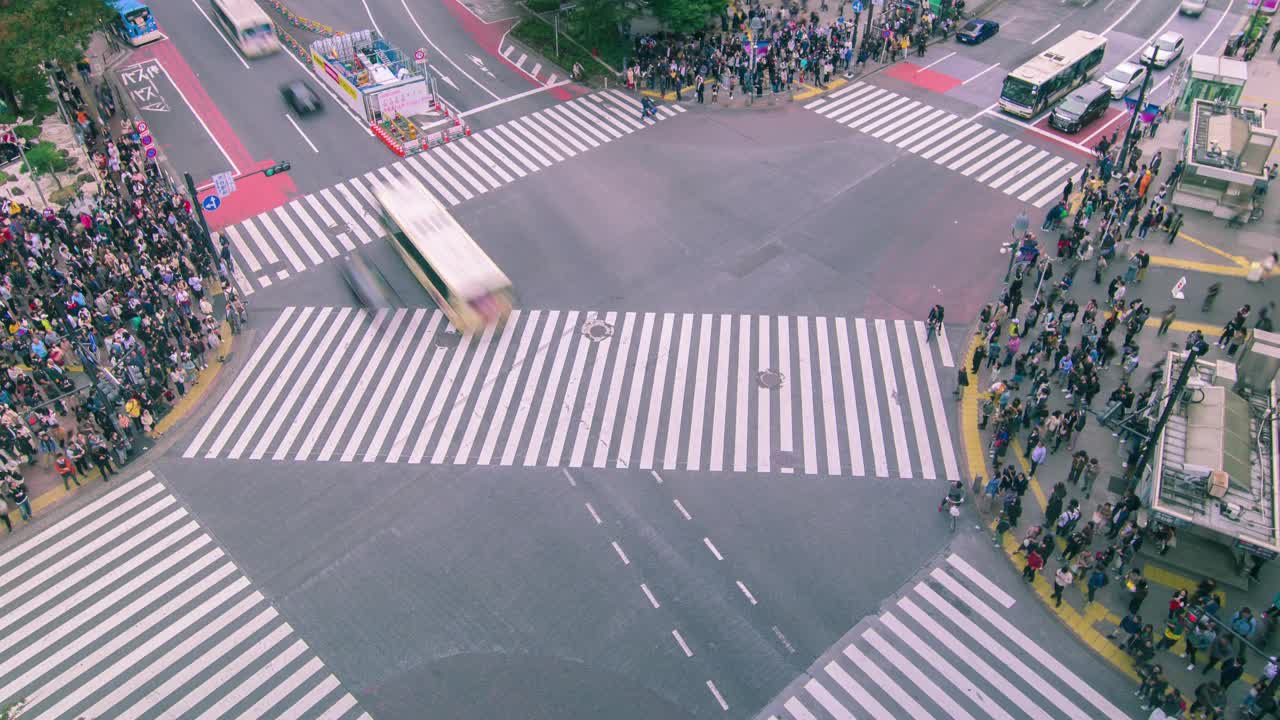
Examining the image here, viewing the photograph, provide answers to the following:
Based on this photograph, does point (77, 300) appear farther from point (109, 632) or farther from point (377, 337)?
point (109, 632)

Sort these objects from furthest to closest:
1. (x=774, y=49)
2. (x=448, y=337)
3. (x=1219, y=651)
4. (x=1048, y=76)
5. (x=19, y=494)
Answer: (x=774, y=49) < (x=1048, y=76) < (x=448, y=337) < (x=19, y=494) < (x=1219, y=651)

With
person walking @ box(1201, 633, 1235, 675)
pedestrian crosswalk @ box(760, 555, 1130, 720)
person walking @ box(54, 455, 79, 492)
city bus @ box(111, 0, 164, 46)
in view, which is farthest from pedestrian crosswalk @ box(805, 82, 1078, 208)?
city bus @ box(111, 0, 164, 46)

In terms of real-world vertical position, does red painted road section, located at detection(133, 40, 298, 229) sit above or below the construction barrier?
below

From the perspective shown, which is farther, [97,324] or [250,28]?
[250,28]

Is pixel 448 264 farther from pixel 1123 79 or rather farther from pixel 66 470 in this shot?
pixel 1123 79

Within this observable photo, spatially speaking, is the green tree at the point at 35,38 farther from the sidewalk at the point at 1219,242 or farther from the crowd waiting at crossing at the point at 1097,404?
the sidewalk at the point at 1219,242

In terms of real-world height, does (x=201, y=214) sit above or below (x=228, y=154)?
above

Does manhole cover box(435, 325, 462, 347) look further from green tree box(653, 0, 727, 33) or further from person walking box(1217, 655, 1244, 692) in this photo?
person walking box(1217, 655, 1244, 692)

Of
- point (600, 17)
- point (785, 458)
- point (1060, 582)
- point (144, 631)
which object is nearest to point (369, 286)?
point (144, 631)

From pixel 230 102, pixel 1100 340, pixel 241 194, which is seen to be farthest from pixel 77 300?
pixel 1100 340
